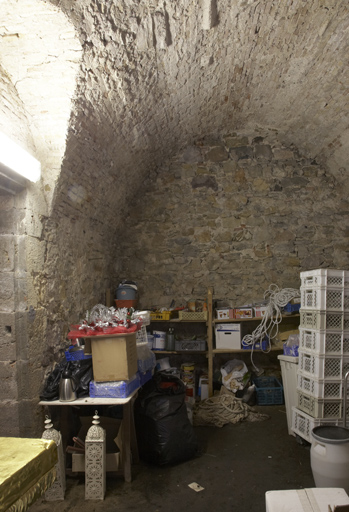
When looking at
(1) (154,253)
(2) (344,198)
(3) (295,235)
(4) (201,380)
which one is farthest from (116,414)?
(2) (344,198)

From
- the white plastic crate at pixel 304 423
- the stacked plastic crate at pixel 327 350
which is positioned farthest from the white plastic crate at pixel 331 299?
the white plastic crate at pixel 304 423

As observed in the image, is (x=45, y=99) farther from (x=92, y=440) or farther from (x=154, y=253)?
(x=154, y=253)

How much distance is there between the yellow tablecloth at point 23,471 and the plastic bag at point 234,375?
3380mm

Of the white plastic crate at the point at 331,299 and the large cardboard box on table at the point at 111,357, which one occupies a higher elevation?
the white plastic crate at the point at 331,299

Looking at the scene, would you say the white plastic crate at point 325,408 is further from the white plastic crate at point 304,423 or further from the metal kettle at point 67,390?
the metal kettle at point 67,390

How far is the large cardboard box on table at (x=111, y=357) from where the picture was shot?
2.82 metres

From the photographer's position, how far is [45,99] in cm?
259

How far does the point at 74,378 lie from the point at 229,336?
2.29m

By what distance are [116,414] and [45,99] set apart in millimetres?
2649

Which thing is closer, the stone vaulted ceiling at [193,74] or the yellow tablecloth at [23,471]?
the yellow tablecloth at [23,471]

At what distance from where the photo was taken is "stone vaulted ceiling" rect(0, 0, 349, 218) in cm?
249

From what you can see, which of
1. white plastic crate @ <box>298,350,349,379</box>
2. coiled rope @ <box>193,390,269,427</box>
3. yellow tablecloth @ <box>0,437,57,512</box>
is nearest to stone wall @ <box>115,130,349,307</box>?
coiled rope @ <box>193,390,269,427</box>

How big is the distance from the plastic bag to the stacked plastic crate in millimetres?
1198

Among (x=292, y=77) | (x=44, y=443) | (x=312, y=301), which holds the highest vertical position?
(x=292, y=77)
